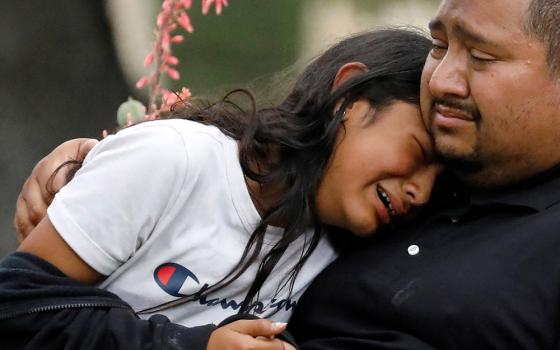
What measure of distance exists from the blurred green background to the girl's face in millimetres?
1757

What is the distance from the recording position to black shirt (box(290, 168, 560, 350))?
2.10 meters

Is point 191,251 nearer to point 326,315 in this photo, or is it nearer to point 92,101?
point 326,315

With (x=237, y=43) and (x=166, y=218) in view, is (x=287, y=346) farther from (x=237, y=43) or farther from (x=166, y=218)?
(x=237, y=43)

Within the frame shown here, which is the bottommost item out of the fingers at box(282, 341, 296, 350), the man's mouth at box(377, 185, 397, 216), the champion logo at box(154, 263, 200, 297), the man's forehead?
the fingers at box(282, 341, 296, 350)

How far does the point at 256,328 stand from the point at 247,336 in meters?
0.02

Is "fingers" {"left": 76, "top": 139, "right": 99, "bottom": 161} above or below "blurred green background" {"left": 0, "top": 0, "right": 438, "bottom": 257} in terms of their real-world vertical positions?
above

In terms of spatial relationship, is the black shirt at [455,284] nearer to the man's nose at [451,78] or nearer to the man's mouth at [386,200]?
the man's mouth at [386,200]

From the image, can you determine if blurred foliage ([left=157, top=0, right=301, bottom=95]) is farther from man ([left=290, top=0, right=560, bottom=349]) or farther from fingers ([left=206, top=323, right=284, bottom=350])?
fingers ([left=206, top=323, right=284, bottom=350])

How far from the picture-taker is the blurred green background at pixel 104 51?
4168 millimetres

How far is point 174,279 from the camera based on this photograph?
7.37 feet

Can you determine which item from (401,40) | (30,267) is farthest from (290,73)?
(30,267)

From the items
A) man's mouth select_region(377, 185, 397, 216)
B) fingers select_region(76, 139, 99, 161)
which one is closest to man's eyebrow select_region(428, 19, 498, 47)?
man's mouth select_region(377, 185, 397, 216)

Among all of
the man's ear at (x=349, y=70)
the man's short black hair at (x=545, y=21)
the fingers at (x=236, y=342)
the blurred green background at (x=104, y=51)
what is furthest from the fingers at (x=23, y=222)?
the blurred green background at (x=104, y=51)

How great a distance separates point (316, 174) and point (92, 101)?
2265 mm
